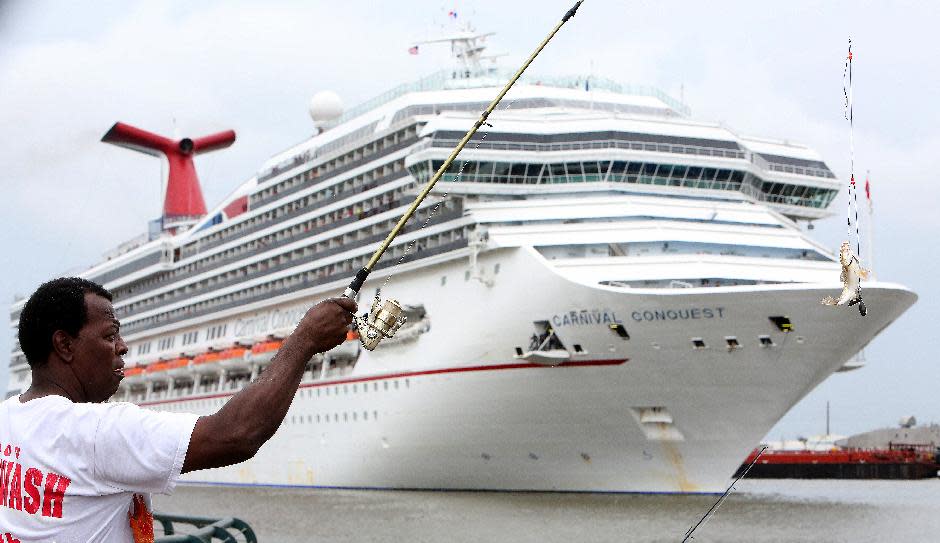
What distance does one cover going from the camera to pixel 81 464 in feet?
9.90

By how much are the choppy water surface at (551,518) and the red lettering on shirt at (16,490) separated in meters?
19.7

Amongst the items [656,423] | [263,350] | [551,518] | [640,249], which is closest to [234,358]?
[263,350]

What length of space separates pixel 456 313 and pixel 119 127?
34.6 metres

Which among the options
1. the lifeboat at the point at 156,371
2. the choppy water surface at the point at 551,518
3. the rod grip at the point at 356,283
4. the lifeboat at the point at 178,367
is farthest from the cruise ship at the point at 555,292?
the rod grip at the point at 356,283

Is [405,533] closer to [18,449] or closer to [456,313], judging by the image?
[456,313]

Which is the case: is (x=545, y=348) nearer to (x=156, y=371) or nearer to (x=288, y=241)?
(x=288, y=241)

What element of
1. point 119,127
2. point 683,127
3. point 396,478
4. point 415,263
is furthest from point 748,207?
point 119,127

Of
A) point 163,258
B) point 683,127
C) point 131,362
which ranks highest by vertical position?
point 683,127

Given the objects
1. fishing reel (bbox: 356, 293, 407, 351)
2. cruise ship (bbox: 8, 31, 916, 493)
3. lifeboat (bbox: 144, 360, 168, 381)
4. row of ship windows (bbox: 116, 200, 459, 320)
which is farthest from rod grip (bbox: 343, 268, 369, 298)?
lifeboat (bbox: 144, 360, 168, 381)

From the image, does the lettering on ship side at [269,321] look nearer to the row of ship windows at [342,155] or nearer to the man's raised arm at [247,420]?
the row of ship windows at [342,155]

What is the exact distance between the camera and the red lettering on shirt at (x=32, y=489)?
3088 mm

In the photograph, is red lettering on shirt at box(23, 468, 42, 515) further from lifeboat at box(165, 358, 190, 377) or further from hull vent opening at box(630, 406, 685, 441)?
lifeboat at box(165, 358, 190, 377)

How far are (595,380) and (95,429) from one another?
2445 cm

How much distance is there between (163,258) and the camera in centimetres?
4991
